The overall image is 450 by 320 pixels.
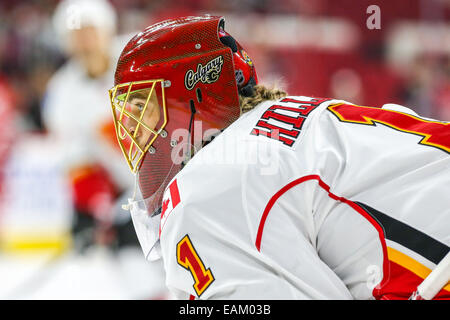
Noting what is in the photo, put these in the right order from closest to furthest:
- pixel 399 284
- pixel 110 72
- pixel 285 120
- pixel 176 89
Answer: pixel 399 284 → pixel 285 120 → pixel 176 89 → pixel 110 72

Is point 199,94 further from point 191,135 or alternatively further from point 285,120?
point 285,120

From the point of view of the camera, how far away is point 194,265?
141 cm

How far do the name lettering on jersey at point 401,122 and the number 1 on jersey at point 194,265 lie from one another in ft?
1.55

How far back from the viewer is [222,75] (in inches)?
66.9

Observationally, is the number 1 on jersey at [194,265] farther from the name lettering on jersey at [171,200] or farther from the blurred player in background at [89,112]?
the blurred player in background at [89,112]

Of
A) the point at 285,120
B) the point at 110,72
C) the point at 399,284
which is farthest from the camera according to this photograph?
the point at 110,72

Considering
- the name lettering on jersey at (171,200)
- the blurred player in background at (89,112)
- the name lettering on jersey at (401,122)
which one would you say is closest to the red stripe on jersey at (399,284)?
the name lettering on jersey at (401,122)

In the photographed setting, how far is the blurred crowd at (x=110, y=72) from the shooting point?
395 centimetres

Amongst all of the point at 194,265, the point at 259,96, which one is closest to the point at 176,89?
the point at 259,96

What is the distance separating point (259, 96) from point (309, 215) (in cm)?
45

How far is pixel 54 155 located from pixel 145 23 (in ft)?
5.50

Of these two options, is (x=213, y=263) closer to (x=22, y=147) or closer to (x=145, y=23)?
(x=22, y=147)

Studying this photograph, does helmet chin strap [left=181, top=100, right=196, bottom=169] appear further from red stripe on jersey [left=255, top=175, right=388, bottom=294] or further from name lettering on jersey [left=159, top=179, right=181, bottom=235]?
red stripe on jersey [left=255, top=175, right=388, bottom=294]

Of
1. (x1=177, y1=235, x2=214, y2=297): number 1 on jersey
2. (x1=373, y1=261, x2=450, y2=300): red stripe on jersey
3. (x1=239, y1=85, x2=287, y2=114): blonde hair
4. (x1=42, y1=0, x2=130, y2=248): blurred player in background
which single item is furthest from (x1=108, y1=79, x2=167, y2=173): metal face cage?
(x1=42, y1=0, x2=130, y2=248): blurred player in background
